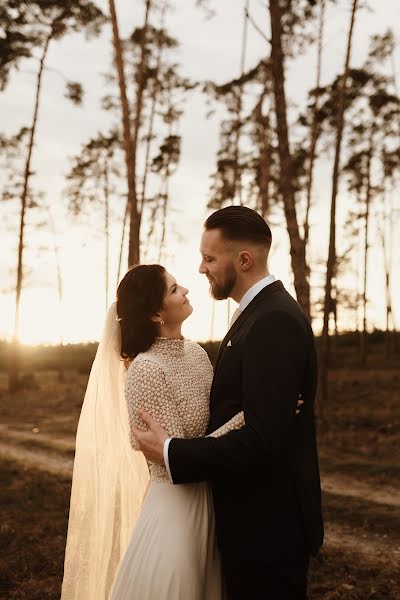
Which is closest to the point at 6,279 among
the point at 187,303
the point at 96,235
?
the point at 96,235

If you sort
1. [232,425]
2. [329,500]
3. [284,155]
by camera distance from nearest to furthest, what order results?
[232,425], [329,500], [284,155]

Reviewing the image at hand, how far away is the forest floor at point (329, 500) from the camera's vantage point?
6.63 m

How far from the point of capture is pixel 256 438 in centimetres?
261

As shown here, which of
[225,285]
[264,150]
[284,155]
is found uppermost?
[264,150]

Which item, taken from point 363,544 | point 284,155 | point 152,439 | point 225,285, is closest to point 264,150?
point 284,155

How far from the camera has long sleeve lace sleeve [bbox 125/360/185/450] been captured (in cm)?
307

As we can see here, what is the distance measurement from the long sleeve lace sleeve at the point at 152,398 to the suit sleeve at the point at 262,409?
1.07 ft

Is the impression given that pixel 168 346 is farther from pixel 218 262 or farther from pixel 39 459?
pixel 39 459

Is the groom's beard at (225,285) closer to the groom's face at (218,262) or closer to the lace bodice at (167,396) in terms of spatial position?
the groom's face at (218,262)

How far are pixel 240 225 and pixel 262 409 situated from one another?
93 centimetres

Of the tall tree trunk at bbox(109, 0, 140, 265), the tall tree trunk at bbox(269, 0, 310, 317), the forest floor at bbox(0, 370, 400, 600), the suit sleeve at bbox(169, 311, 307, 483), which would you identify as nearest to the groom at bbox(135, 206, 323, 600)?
the suit sleeve at bbox(169, 311, 307, 483)

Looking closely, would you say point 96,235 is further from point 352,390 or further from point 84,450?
point 84,450

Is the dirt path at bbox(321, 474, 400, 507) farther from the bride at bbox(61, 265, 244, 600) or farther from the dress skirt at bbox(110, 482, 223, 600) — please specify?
the dress skirt at bbox(110, 482, 223, 600)

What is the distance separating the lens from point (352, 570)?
23.0 ft
